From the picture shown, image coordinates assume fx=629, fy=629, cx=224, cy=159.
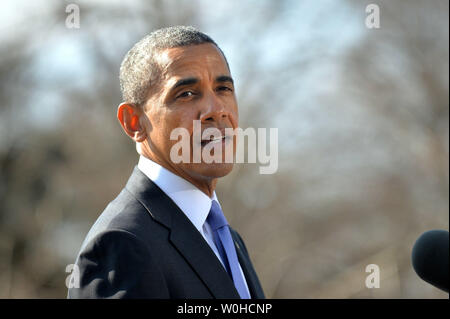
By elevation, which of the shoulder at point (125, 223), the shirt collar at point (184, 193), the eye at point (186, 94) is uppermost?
the eye at point (186, 94)

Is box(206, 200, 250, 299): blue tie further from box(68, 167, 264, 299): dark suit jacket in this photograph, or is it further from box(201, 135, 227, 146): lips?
box(201, 135, 227, 146): lips

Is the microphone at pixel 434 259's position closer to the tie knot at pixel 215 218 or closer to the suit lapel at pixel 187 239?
the suit lapel at pixel 187 239

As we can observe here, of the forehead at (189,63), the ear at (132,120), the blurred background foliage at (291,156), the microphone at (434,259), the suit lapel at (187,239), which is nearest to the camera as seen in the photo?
the microphone at (434,259)

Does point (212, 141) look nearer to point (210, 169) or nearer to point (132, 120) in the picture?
point (210, 169)

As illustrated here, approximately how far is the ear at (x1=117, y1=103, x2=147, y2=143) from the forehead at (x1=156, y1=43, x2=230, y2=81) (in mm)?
226

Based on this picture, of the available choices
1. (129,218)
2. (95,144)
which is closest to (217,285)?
(129,218)

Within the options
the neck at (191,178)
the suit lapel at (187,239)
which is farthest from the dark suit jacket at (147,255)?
the neck at (191,178)

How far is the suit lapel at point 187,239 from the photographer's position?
7.85 feet

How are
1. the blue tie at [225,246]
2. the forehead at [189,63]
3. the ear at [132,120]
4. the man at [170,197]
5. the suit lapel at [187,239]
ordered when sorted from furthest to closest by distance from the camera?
the ear at [132,120], the forehead at [189,63], the blue tie at [225,246], the suit lapel at [187,239], the man at [170,197]

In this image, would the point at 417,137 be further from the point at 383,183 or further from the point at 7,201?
the point at 7,201

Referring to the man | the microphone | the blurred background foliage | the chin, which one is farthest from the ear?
the blurred background foliage

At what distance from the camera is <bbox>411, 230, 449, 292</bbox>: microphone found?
81.9 inches

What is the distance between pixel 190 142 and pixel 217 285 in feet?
1.99

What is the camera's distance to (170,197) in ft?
8.65
